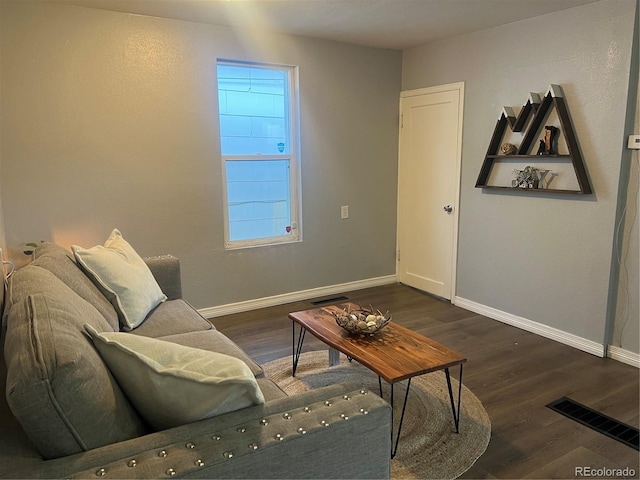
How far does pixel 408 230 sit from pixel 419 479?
3185 mm

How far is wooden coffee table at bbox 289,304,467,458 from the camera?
2082mm

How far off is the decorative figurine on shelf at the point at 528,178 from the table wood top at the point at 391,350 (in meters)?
1.80


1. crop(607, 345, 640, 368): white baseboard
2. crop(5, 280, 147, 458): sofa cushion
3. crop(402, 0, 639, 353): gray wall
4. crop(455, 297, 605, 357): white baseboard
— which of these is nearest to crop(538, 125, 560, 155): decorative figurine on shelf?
crop(402, 0, 639, 353): gray wall

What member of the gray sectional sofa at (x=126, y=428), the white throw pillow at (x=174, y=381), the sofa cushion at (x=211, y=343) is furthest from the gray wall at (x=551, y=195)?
the white throw pillow at (x=174, y=381)

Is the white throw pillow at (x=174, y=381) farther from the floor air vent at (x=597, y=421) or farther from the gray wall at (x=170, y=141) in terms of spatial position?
the gray wall at (x=170, y=141)

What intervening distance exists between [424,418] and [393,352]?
0.51 m

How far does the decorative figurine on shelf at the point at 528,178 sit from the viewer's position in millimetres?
3580

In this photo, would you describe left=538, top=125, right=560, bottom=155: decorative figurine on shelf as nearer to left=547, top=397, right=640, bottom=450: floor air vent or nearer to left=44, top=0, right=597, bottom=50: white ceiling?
left=44, top=0, right=597, bottom=50: white ceiling

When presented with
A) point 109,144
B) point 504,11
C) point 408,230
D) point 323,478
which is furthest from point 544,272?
point 109,144

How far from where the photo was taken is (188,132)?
12.4 feet

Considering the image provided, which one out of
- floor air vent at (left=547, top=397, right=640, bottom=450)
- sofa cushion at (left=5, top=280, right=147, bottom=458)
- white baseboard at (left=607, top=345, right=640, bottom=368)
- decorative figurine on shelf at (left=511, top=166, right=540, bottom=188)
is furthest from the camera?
decorative figurine on shelf at (left=511, top=166, right=540, bottom=188)

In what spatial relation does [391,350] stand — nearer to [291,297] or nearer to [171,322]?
[171,322]

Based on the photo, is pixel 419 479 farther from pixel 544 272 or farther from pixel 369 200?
pixel 369 200

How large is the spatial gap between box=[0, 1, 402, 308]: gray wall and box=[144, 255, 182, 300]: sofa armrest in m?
0.76
